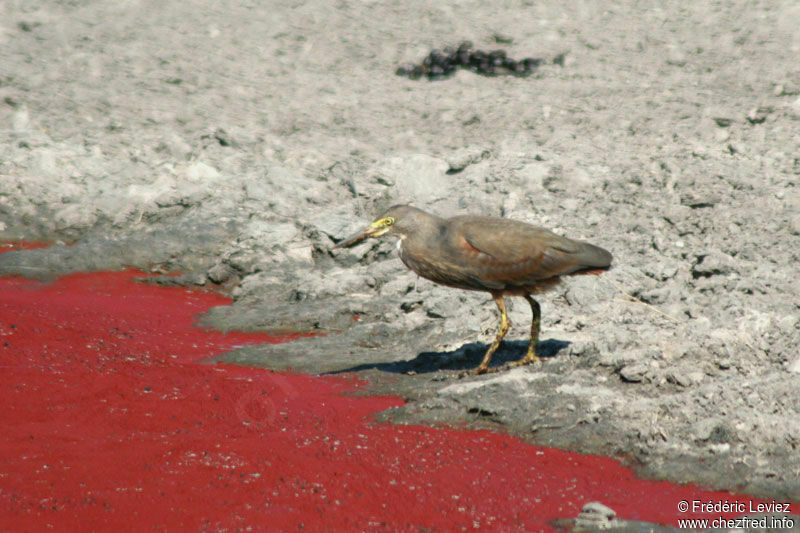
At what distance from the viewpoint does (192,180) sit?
1075 centimetres

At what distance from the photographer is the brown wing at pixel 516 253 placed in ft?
20.3

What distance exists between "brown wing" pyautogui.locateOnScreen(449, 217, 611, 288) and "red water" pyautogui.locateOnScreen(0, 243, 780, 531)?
44.5 inches

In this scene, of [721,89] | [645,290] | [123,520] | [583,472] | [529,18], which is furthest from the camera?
[529,18]

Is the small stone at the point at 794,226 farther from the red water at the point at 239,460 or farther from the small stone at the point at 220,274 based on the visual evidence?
the small stone at the point at 220,274

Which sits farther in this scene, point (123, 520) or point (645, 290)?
point (645, 290)

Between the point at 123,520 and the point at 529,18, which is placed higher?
the point at 529,18

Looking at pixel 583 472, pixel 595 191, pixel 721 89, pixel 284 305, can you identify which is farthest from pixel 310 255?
pixel 721 89

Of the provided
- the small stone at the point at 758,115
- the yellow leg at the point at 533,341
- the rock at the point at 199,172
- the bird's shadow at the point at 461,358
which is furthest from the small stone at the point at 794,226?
the rock at the point at 199,172

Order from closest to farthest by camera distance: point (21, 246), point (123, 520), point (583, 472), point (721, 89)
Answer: point (123, 520) < point (583, 472) < point (21, 246) < point (721, 89)

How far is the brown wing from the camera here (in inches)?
243

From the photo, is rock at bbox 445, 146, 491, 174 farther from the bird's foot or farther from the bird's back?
the bird's foot

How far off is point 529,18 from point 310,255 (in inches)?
302

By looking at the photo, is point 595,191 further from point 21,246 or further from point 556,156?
point 21,246

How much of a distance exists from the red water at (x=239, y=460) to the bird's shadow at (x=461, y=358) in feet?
1.16
